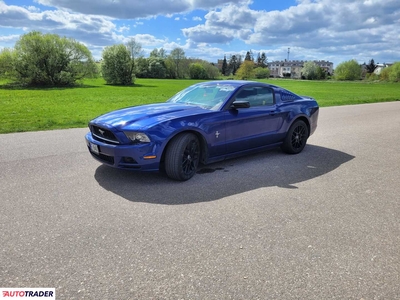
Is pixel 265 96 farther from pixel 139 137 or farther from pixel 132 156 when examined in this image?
pixel 132 156

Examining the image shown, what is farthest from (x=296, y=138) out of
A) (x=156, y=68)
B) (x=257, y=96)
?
(x=156, y=68)

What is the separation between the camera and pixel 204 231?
3117 millimetres

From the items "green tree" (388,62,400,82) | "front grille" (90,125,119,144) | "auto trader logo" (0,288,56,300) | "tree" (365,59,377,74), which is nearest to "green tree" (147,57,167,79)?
"green tree" (388,62,400,82)

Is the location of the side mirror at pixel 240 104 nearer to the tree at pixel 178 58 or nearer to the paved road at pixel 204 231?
the paved road at pixel 204 231

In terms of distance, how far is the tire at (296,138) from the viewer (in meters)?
6.18

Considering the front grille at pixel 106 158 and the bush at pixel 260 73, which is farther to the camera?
the bush at pixel 260 73

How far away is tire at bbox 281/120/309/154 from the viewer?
618cm

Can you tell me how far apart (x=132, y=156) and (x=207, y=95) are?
6.22ft

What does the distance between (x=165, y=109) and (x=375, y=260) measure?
11.1ft

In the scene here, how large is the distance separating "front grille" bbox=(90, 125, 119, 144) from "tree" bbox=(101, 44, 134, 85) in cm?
5354

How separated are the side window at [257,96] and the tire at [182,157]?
4.16 feet

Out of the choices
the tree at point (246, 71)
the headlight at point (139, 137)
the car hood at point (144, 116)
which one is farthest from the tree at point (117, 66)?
the tree at point (246, 71)

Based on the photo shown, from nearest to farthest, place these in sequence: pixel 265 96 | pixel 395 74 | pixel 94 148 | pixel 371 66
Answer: pixel 94 148, pixel 265 96, pixel 395 74, pixel 371 66

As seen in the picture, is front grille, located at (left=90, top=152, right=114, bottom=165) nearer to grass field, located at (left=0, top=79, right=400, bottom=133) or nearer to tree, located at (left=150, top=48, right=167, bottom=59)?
grass field, located at (left=0, top=79, right=400, bottom=133)
